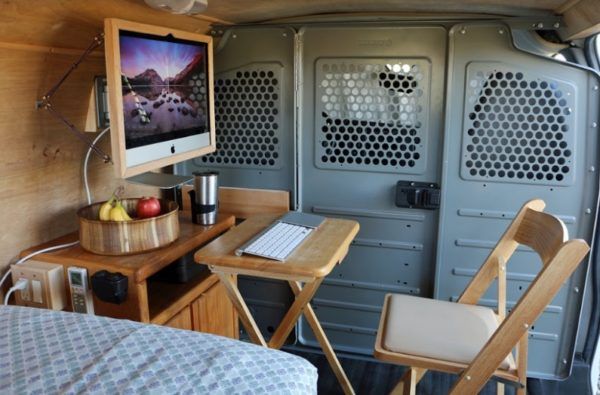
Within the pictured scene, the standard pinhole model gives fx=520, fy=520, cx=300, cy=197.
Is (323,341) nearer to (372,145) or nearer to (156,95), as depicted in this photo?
(372,145)

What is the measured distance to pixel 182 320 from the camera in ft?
6.21

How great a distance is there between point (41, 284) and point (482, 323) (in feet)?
4.75

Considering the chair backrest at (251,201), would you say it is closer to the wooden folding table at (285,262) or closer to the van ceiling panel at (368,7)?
the wooden folding table at (285,262)

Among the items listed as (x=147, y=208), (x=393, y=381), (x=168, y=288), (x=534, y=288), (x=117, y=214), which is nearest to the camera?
(x=534, y=288)

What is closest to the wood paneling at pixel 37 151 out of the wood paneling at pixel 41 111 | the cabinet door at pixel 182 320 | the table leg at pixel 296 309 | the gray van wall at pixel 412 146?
the wood paneling at pixel 41 111

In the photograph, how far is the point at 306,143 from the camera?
2.36 metres

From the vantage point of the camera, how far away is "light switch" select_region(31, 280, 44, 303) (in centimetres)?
164

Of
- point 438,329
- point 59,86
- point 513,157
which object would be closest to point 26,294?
point 59,86

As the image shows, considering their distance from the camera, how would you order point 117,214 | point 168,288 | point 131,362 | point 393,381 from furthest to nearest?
point 393,381 → point 168,288 → point 117,214 → point 131,362

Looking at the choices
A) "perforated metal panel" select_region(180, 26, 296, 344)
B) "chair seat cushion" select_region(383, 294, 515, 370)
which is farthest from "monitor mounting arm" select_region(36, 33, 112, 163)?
"chair seat cushion" select_region(383, 294, 515, 370)

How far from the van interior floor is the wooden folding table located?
327 mm

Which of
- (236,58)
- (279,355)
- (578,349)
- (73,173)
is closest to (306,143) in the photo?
(236,58)

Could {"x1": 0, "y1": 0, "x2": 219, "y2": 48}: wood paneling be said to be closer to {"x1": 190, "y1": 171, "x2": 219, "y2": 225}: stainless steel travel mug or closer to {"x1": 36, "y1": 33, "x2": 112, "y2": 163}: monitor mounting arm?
{"x1": 36, "y1": 33, "x2": 112, "y2": 163}: monitor mounting arm

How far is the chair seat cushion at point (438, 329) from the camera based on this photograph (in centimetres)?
162
